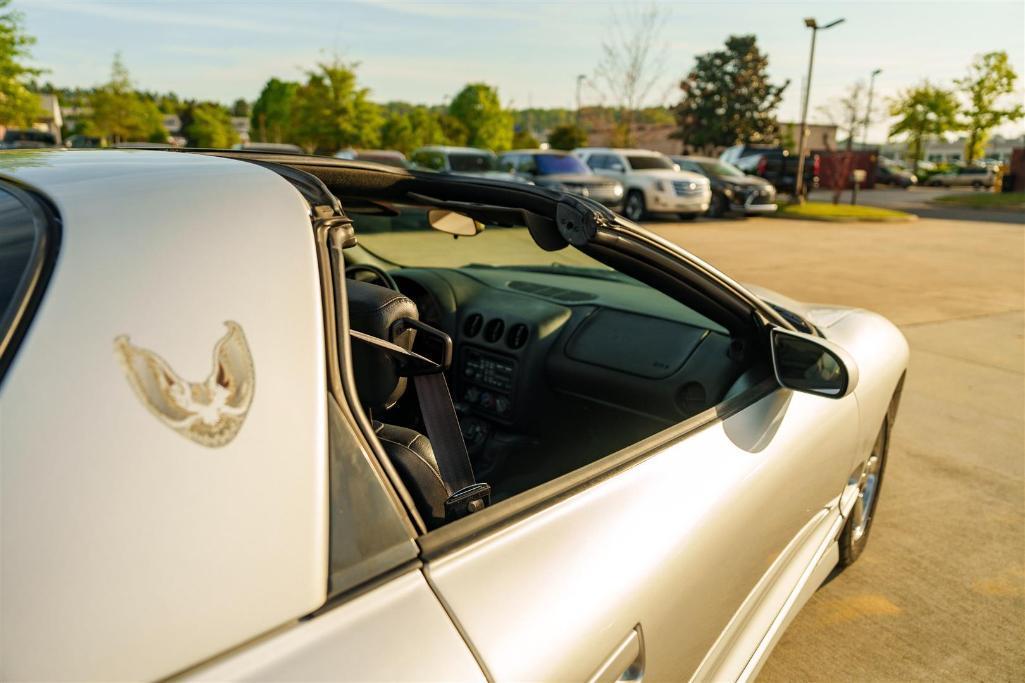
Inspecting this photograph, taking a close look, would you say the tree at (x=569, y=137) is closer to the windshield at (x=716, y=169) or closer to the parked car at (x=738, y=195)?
the windshield at (x=716, y=169)

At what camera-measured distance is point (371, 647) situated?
3.19ft

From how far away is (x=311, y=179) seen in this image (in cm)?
134

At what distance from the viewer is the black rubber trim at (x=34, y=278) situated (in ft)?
2.90

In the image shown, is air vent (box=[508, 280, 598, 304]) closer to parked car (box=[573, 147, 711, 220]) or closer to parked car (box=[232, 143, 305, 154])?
parked car (box=[232, 143, 305, 154])

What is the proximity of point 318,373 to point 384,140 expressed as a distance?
43.0 meters

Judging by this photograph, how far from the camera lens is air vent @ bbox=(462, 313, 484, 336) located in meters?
3.34

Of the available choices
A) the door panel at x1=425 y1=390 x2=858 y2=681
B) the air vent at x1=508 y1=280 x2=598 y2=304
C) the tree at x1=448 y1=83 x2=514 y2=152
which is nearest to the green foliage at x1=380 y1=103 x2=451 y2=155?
the tree at x1=448 y1=83 x2=514 y2=152

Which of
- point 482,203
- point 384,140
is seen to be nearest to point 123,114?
point 384,140

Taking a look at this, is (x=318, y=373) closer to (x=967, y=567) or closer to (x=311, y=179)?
(x=311, y=179)

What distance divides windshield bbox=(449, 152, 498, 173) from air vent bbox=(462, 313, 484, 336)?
13907 millimetres

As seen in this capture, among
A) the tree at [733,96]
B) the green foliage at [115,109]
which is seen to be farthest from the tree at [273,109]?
the tree at [733,96]

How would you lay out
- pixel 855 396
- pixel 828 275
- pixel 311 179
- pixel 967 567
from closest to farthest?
pixel 311 179 → pixel 855 396 → pixel 967 567 → pixel 828 275

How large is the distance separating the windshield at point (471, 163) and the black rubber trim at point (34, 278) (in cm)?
1611

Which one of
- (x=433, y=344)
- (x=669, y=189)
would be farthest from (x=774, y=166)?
(x=433, y=344)
